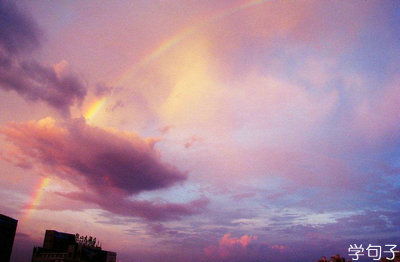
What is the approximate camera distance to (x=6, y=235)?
17538 cm

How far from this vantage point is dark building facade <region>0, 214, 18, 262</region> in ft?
564

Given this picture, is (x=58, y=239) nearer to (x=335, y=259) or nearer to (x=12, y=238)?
(x=12, y=238)

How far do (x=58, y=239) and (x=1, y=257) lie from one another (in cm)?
3022

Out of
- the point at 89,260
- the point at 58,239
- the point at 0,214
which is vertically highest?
the point at 0,214

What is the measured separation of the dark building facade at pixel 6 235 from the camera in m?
172

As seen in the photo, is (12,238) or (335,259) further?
(12,238)

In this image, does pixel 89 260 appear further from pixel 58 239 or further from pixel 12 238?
pixel 12 238

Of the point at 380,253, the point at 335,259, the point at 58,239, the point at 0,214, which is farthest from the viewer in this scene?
the point at 58,239

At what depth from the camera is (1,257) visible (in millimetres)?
172375

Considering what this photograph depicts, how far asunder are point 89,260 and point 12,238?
155 ft

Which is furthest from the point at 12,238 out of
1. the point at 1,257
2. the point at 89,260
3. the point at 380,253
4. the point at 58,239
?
the point at 380,253

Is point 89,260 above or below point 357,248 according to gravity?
below

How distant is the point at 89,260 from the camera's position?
191750 mm

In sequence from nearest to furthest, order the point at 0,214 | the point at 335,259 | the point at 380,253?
1. the point at 380,253
2. the point at 335,259
3. the point at 0,214
